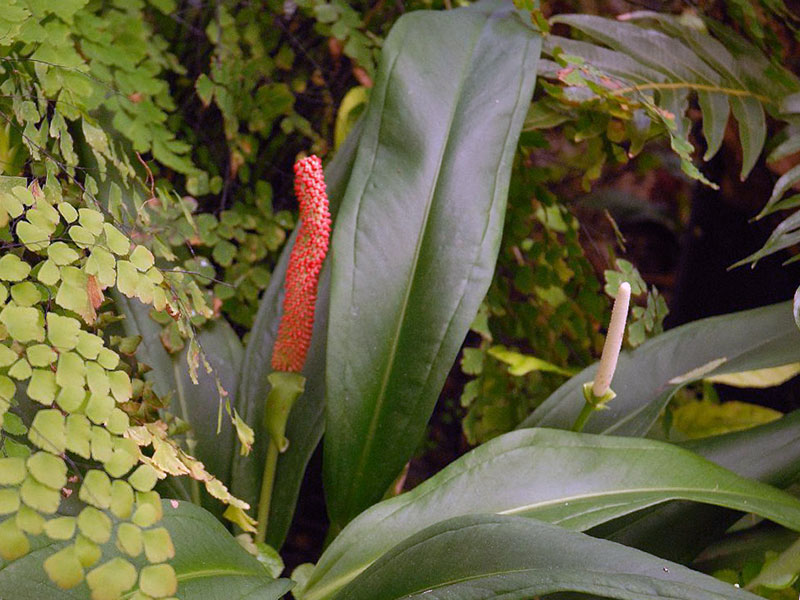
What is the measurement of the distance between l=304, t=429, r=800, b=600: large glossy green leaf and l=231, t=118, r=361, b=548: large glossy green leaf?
19cm

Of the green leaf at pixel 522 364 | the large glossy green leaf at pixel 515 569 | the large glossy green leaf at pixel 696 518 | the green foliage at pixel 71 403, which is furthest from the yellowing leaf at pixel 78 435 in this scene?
the green leaf at pixel 522 364

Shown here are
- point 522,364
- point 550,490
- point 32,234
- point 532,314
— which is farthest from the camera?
point 532,314

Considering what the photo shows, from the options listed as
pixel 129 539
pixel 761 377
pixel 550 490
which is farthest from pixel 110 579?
pixel 761 377

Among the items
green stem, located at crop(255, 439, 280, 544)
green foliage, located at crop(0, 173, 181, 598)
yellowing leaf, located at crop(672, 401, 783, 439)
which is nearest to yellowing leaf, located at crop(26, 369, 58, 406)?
green foliage, located at crop(0, 173, 181, 598)

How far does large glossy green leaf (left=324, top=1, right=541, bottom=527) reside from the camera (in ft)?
2.56

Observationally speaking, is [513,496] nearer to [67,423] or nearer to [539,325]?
[67,423]

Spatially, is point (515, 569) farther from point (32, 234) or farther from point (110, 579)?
point (32, 234)

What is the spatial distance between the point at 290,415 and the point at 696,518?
44 centimetres

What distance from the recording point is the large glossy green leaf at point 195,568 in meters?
0.49

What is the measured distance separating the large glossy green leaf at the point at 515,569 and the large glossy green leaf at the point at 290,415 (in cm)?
A: 26

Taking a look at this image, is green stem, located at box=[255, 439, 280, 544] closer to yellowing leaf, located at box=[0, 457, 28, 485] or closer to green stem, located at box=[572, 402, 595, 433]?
green stem, located at box=[572, 402, 595, 433]

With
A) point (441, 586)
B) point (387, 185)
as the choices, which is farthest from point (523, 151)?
point (441, 586)

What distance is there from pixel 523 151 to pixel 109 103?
0.57 meters

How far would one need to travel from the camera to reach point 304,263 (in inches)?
28.2
